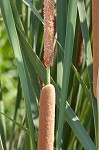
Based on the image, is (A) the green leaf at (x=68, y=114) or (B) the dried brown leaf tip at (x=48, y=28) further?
(A) the green leaf at (x=68, y=114)

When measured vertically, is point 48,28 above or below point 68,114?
above

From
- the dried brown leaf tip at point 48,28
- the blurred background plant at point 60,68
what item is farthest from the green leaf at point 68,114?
the dried brown leaf tip at point 48,28

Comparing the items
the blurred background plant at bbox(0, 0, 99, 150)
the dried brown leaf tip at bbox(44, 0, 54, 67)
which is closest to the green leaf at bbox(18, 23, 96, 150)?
the blurred background plant at bbox(0, 0, 99, 150)

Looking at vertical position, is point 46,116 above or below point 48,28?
below

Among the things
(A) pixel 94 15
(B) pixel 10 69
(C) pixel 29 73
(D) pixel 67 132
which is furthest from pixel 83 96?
(B) pixel 10 69

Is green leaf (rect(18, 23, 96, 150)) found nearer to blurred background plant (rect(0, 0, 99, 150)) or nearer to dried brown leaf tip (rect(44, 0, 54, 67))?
blurred background plant (rect(0, 0, 99, 150))

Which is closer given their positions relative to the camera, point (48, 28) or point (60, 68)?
point (48, 28)

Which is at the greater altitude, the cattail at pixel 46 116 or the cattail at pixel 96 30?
the cattail at pixel 96 30

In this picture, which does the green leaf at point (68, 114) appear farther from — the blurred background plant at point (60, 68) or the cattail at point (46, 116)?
the cattail at point (46, 116)

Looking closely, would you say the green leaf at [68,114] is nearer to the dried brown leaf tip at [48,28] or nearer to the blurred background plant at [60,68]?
the blurred background plant at [60,68]
